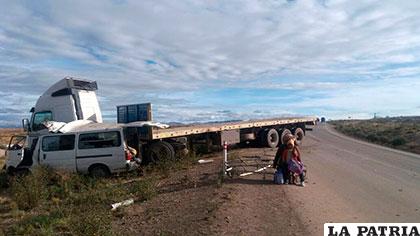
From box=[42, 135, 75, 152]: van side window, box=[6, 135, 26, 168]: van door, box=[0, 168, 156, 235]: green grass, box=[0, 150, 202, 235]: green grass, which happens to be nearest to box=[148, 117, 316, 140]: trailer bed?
box=[0, 150, 202, 235]: green grass

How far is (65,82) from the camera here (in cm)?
1870

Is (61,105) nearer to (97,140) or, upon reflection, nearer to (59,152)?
(59,152)

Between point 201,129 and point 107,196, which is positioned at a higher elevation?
point 201,129

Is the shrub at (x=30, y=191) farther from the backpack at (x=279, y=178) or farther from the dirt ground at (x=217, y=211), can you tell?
the backpack at (x=279, y=178)

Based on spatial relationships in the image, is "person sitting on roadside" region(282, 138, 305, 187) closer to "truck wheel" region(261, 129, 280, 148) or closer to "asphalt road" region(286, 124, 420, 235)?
"asphalt road" region(286, 124, 420, 235)

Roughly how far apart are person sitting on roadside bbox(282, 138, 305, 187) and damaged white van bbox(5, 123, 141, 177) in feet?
19.1

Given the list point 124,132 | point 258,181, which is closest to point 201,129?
point 124,132

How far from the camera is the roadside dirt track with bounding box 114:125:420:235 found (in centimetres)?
777

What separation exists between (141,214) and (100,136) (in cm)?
671

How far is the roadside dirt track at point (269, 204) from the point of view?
7766mm

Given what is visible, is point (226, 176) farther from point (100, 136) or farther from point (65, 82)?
point (65, 82)

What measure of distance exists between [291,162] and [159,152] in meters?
6.46

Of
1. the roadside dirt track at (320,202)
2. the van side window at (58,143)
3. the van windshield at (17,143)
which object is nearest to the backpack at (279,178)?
the roadside dirt track at (320,202)

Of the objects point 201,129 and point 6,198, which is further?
point 201,129
